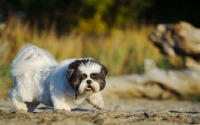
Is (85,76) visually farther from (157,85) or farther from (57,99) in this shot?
(157,85)

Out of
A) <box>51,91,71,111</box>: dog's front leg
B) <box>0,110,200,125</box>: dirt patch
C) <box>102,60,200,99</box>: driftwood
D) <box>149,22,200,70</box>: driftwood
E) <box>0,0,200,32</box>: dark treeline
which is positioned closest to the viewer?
<box>0,110,200,125</box>: dirt patch

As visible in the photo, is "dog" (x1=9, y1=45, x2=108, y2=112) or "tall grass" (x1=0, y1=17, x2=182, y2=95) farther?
"tall grass" (x1=0, y1=17, x2=182, y2=95)

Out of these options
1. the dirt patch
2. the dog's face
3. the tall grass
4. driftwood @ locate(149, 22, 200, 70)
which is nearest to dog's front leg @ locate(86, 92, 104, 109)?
the dog's face

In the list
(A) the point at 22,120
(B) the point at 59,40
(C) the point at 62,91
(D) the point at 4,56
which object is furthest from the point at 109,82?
(A) the point at 22,120

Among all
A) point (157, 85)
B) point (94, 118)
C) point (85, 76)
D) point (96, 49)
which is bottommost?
point (94, 118)

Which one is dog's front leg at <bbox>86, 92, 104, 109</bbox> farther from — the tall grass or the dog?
the tall grass

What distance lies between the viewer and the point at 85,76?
8461 millimetres

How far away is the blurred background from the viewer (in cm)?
1652

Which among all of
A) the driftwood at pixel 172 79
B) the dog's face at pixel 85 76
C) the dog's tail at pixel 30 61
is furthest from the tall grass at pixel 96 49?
the dog's face at pixel 85 76

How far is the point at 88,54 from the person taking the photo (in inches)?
690

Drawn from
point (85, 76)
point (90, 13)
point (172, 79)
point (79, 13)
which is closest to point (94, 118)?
point (85, 76)

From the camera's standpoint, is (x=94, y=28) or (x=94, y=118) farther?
(x=94, y=28)

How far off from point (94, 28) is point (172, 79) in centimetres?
1316

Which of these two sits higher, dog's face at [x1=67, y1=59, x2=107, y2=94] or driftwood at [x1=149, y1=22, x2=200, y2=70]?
driftwood at [x1=149, y1=22, x2=200, y2=70]
